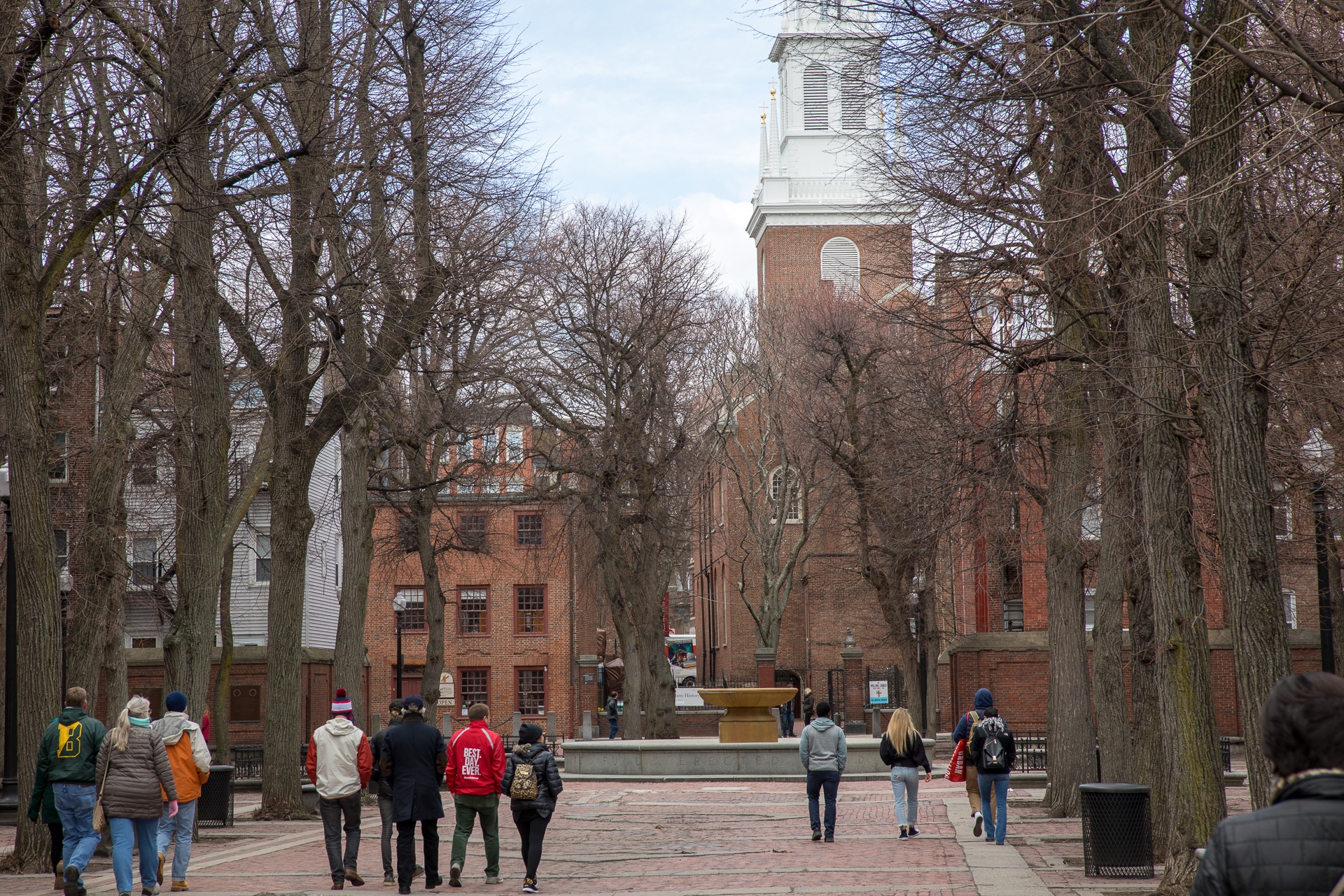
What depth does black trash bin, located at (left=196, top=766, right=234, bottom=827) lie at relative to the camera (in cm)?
1842

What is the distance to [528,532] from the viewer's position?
177ft

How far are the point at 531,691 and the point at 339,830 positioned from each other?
40.4m

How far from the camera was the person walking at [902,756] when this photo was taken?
16.1 metres

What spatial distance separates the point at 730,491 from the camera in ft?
187

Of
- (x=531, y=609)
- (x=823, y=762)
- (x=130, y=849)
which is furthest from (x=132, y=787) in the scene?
(x=531, y=609)

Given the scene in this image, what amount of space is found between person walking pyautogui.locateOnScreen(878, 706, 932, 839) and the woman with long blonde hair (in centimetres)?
836

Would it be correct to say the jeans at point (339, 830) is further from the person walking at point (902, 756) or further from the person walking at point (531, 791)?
the person walking at point (902, 756)

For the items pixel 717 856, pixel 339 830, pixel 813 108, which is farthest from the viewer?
pixel 813 108

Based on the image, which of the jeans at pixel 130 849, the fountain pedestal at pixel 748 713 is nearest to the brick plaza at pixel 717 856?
the jeans at pixel 130 849

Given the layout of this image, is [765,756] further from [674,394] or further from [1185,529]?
[1185,529]

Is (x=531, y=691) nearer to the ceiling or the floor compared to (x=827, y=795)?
nearer to the floor

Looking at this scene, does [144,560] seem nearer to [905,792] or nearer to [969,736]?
[905,792]

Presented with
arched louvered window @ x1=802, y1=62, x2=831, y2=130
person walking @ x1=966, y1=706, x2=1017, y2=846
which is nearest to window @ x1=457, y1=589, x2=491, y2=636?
arched louvered window @ x1=802, y1=62, x2=831, y2=130

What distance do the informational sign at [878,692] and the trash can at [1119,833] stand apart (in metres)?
31.0
